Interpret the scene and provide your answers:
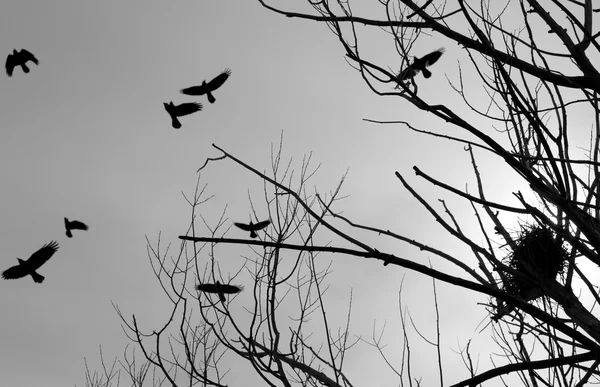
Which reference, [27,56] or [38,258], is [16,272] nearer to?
[38,258]

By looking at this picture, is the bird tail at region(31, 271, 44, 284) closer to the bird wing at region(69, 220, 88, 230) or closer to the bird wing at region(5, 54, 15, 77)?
the bird wing at region(69, 220, 88, 230)

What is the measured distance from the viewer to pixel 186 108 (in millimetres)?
9477

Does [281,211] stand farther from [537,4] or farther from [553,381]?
[537,4]

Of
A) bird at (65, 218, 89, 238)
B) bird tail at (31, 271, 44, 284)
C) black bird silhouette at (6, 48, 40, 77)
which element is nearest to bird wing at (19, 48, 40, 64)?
black bird silhouette at (6, 48, 40, 77)

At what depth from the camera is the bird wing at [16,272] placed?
9.50 metres

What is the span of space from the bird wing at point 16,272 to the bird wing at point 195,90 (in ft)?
12.1

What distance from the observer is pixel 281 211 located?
14.5 feet

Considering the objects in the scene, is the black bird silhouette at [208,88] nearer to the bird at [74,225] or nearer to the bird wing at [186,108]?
the bird wing at [186,108]

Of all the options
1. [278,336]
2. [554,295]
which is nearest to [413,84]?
[554,295]

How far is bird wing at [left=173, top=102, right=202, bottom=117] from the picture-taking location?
9.31 metres

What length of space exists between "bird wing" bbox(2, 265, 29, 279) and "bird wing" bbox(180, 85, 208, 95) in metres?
3.70

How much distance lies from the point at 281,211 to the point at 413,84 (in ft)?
7.05

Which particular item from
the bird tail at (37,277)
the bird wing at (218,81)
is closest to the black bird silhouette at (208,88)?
the bird wing at (218,81)

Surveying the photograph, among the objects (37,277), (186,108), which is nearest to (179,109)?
(186,108)
